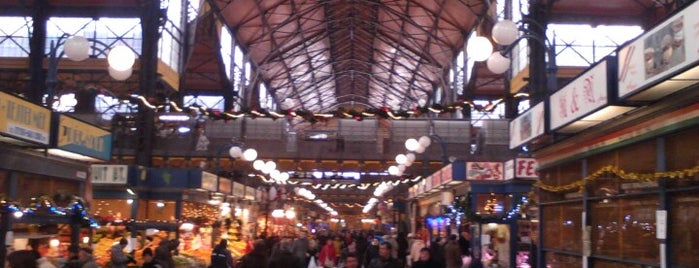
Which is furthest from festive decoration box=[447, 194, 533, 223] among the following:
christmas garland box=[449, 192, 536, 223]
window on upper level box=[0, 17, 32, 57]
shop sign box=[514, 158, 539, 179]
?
window on upper level box=[0, 17, 32, 57]

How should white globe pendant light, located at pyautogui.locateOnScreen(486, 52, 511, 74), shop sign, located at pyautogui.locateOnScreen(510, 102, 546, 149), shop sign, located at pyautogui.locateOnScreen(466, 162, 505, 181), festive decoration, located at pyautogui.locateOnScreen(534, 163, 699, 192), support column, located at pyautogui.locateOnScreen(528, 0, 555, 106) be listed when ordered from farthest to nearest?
support column, located at pyautogui.locateOnScreen(528, 0, 555, 106) < shop sign, located at pyautogui.locateOnScreen(466, 162, 505, 181) < white globe pendant light, located at pyautogui.locateOnScreen(486, 52, 511, 74) < shop sign, located at pyautogui.locateOnScreen(510, 102, 546, 149) < festive decoration, located at pyautogui.locateOnScreen(534, 163, 699, 192)

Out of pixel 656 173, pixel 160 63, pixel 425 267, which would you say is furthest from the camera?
pixel 160 63

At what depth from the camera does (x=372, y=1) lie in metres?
45.8

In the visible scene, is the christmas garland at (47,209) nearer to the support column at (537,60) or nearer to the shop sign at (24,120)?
the shop sign at (24,120)

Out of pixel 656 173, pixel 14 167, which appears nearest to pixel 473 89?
pixel 14 167

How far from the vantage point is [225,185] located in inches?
1059

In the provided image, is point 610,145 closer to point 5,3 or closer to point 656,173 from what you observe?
point 656,173

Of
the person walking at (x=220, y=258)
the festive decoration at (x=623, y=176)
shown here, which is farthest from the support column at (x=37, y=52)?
the festive decoration at (x=623, y=176)

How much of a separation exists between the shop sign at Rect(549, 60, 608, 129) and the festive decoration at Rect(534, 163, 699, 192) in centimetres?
69

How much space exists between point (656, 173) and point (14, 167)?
9895mm

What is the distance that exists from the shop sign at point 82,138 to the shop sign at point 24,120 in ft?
1.58

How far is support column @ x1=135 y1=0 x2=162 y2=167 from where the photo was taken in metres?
24.8

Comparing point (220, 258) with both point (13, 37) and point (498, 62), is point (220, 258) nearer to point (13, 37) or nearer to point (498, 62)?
point (498, 62)

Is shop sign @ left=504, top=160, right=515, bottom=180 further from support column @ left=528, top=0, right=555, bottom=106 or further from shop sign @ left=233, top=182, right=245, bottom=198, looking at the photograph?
shop sign @ left=233, top=182, right=245, bottom=198
